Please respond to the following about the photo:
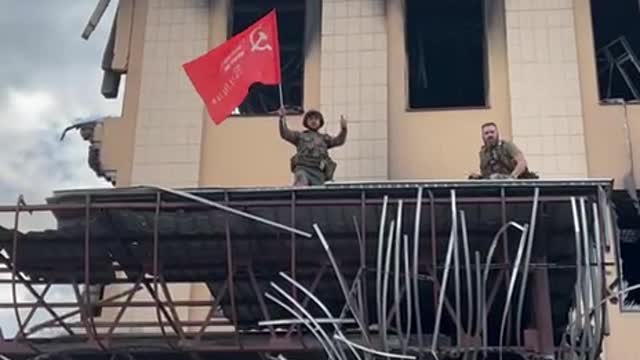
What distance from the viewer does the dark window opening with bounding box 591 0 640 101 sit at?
21.2 m

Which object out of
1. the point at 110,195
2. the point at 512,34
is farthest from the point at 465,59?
the point at 110,195

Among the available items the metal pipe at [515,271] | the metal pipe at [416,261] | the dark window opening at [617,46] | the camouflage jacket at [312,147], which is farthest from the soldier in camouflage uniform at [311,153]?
the dark window opening at [617,46]

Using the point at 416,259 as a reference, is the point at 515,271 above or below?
below

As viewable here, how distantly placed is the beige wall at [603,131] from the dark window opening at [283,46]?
4836mm

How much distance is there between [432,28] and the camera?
22094 mm

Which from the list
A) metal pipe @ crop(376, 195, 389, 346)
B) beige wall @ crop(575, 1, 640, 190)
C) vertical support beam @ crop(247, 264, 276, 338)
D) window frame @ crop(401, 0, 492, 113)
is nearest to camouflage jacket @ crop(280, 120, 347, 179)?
vertical support beam @ crop(247, 264, 276, 338)

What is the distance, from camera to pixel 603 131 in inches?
764

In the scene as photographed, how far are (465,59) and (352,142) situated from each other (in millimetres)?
3979

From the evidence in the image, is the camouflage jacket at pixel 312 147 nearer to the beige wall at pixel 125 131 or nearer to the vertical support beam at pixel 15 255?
the vertical support beam at pixel 15 255

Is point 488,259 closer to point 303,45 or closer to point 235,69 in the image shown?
point 235,69

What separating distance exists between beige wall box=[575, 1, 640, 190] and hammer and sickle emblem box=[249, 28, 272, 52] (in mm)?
5867

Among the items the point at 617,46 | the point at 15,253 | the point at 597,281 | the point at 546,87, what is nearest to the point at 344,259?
the point at 597,281

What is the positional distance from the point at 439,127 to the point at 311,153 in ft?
11.9

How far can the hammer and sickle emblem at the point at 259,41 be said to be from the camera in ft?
53.4
